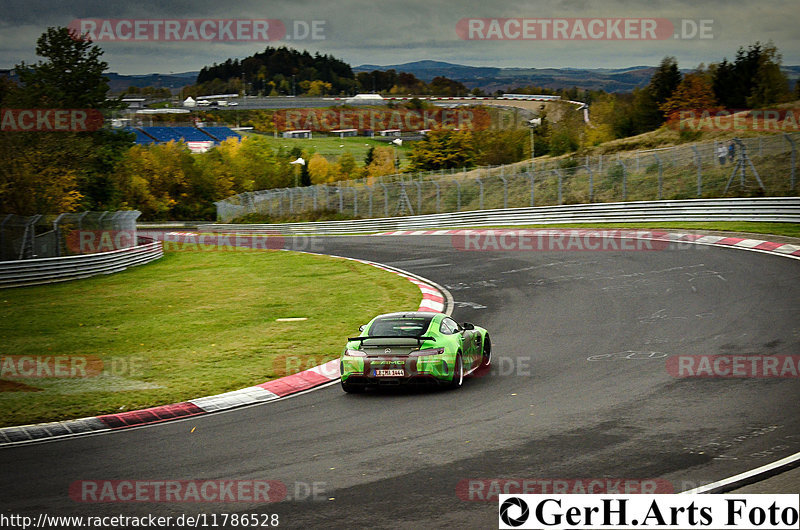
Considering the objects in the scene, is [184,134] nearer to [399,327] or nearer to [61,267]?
[61,267]

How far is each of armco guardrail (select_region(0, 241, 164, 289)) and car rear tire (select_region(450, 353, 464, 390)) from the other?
2091 cm

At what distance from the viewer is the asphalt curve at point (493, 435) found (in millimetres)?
7516

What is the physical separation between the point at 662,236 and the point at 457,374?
882 inches

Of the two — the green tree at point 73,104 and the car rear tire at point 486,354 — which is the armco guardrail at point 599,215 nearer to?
the green tree at point 73,104

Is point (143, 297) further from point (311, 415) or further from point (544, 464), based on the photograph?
point (544, 464)

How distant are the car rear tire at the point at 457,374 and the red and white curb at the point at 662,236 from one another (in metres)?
15.6

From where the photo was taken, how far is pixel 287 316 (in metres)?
20.4

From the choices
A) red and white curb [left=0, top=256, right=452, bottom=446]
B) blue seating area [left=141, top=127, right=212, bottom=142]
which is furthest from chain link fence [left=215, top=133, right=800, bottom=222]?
blue seating area [left=141, top=127, right=212, bottom=142]

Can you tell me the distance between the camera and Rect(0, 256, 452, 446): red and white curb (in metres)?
10.8

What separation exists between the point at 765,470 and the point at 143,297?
68.3ft

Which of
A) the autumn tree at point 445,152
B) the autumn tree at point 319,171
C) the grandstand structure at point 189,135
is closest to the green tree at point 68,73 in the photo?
the autumn tree at point 445,152
